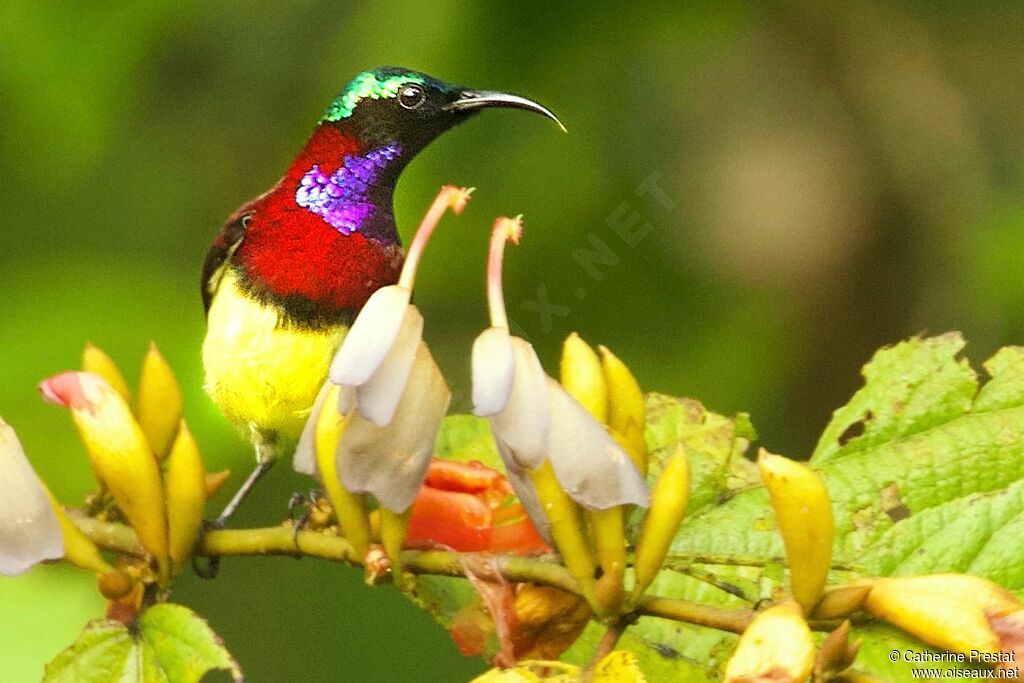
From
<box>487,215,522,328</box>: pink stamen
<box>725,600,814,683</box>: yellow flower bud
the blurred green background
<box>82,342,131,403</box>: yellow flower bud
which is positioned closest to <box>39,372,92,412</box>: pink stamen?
<box>82,342,131,403</box>: yellow flower bud

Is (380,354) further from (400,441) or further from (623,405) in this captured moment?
(623,405)

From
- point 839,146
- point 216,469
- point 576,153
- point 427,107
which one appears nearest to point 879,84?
point 839,146

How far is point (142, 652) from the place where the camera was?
1376mm

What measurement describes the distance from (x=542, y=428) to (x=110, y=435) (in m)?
0.41

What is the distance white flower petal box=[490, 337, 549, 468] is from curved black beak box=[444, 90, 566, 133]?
0.40 m

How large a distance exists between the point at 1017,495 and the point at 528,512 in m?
0.48

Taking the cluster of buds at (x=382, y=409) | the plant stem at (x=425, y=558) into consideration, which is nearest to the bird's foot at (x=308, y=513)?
the plant stem at (x=425, y=558)

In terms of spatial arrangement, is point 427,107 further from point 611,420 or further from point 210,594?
point 210,594

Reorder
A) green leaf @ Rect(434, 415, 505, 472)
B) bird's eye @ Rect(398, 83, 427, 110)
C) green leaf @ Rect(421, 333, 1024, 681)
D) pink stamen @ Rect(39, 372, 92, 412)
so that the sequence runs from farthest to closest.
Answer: green leaf @ Rect(434, 415, 505, 472) → bird's eye @ Rect(398, 83, 427, 110) → green leaf @ Rect(421, 333, 1024, 681) → pink stamen @ Rect(39, 372, 92, 412)

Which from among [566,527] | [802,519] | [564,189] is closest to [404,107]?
[566,527]

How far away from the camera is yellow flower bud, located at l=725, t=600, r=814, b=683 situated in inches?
41.2

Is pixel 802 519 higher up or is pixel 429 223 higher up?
pixel 429 223

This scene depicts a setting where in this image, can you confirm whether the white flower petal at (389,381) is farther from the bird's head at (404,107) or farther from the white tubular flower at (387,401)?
the bird's head at (404,107)

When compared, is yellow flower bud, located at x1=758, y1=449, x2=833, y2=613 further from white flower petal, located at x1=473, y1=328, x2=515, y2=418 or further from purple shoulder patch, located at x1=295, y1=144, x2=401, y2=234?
purple shoulder patch, located at x1=295, y1=144, x2=401, y2=234
